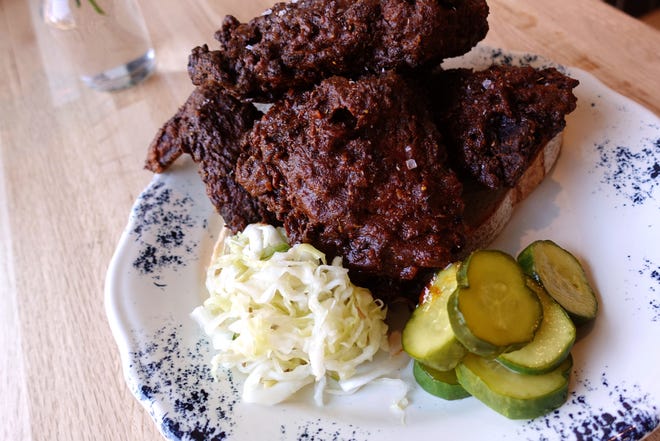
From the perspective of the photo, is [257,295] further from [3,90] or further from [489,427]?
[3,90]

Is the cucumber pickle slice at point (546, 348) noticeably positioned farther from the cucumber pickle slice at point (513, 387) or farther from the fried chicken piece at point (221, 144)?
the fried chicken piece at point (221, 144)

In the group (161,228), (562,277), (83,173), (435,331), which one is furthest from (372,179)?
(83,173)

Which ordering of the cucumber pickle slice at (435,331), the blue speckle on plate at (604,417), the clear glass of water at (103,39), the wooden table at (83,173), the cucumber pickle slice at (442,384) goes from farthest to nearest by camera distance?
the clear glass of water at (103,39)
the wooden table at (83,173)
the cucumber pickle slice at (442,384)
the cucumber pickle slice at (435,331)
the blue speckle on plate at (604,417)

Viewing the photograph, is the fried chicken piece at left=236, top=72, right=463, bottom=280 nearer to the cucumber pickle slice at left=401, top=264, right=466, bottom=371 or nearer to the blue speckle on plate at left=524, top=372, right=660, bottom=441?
the cucumber pickle slice at left=401, top=264, right=466, bottom=371

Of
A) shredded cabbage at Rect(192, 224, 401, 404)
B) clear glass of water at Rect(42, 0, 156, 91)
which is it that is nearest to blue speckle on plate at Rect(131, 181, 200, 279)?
shredded cabbage at Rect(192, 224, 401, 404)

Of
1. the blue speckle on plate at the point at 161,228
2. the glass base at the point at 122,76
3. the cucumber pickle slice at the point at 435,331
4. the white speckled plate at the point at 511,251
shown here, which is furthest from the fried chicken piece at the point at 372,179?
the glass base at the point at 122,76

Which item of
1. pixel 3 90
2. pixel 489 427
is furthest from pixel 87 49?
pixel 489 427
